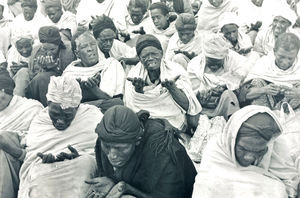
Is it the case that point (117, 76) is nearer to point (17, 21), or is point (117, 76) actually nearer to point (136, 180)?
point (136, 180)

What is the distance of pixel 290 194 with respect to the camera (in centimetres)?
392

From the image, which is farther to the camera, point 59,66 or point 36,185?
point 59,66

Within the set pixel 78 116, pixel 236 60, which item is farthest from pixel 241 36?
pixel 78 116

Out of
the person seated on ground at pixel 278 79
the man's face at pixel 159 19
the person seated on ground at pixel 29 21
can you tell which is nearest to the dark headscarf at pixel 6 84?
the person seated on ground at pixel 278 79

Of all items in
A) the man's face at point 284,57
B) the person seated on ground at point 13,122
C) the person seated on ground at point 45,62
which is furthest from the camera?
the person seated on ground at point 45,62

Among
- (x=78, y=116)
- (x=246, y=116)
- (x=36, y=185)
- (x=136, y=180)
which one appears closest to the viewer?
(x=246, y=116)

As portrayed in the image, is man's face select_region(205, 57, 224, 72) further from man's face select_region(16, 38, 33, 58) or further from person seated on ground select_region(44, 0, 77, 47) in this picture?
person seated on ground select_region(44, 0, 77, 47)

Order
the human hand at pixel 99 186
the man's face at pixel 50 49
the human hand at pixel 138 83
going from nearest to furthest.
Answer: the human hand at pixel 99 186, the human hand at pixel 138 83, the man's face at pixel 50 49

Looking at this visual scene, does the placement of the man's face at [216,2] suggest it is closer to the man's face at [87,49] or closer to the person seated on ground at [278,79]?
the person seated on ground at [278,79]

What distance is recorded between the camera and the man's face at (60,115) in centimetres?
495

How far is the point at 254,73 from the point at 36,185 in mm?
3456

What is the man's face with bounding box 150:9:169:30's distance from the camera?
8.88 m

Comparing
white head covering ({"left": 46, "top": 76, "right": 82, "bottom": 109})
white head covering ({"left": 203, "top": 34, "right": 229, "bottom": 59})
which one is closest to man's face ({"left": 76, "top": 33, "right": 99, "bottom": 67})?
white head covering ({"left": 203, "top": 34, "right": 229, "bottom": 59})

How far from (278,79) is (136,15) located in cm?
337
